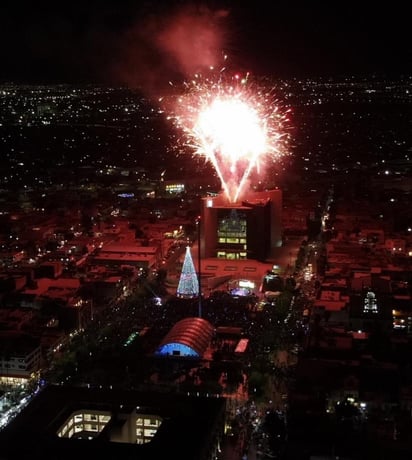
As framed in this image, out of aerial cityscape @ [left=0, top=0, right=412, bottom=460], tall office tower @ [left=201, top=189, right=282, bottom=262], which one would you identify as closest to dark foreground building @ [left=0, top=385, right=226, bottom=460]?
aerial cityscape @ [left=0, top=0, right=412, bottom=460]

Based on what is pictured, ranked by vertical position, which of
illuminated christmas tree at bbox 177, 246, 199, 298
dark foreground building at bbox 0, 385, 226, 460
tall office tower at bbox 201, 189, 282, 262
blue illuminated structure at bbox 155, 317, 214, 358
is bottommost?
dark foreground building at bbox 0, 385, 226, 460

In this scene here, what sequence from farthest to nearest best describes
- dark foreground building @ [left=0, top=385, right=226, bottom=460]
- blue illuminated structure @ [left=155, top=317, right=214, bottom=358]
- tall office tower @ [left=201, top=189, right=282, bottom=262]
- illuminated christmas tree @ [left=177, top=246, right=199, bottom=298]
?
tall office tower @ [left=201, top=189, right=282, bottom=262], illuminated christmas tree @ [left=177, top=246, right=199, bottom=298], blue illuminated structure @ [left=155, top=317, right=214, bottom=358], dark foreground building @ [left=0, top=385, right=226, bottom=460]

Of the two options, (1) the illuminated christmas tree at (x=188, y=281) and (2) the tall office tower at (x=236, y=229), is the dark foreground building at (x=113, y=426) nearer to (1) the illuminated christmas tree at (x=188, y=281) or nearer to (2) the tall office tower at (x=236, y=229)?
(1) the illuminated christmas tree at (x=188, y=281)

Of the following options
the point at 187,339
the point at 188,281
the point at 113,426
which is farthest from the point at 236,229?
the point at 113,426

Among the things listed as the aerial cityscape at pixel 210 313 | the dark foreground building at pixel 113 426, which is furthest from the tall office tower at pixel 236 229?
the dark foreground building at pixel 113 426

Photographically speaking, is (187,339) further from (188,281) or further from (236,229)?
(236,229)

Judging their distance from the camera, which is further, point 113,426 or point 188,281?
point 188,281

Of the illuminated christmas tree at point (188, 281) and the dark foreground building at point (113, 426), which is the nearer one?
the dark foreground building at point (113, 426)

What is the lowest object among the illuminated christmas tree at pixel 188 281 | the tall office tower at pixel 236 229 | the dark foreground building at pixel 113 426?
the dark foreground building at pixel 113 426

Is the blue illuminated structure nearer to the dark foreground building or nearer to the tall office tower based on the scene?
the dark foreground building

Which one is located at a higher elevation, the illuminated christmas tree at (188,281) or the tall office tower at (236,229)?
the tall office tower at (236,229)
